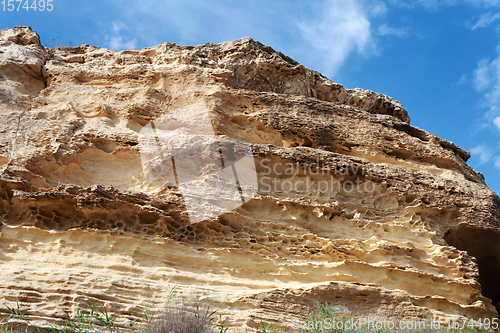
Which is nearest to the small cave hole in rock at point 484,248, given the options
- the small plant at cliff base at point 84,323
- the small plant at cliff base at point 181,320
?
the small plant at cliff base at point 181,320

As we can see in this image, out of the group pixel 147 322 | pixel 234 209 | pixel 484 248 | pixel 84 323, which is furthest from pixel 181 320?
pixel 484 248

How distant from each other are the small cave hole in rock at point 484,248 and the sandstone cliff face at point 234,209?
3cm

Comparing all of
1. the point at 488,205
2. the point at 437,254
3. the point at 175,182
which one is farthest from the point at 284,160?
the point at 488,205

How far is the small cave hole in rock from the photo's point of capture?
329 inches

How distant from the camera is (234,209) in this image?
710cm

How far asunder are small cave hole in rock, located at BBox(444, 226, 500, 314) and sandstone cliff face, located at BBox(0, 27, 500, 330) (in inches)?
1.3

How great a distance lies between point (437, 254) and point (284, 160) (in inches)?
118

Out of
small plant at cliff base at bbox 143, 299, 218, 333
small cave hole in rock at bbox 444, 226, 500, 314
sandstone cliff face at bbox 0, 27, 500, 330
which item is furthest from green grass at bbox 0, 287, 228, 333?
small cave hole in rock at bbox 444, 226, 500, 314

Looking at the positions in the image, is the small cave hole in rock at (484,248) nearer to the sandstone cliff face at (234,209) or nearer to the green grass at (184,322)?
the sandstone cliff face at (234,209)

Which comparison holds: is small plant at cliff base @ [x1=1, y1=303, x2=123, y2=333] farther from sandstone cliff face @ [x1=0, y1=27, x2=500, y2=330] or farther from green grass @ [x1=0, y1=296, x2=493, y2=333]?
sandstone cliff face @ [x1=0, y1=27, x2=500, y2=330]

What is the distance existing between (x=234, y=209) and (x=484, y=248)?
16.8 ft

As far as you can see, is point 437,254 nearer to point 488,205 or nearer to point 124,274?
point 488,205

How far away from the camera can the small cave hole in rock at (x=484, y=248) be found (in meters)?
8.36

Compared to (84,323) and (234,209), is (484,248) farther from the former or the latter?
(84,323)
